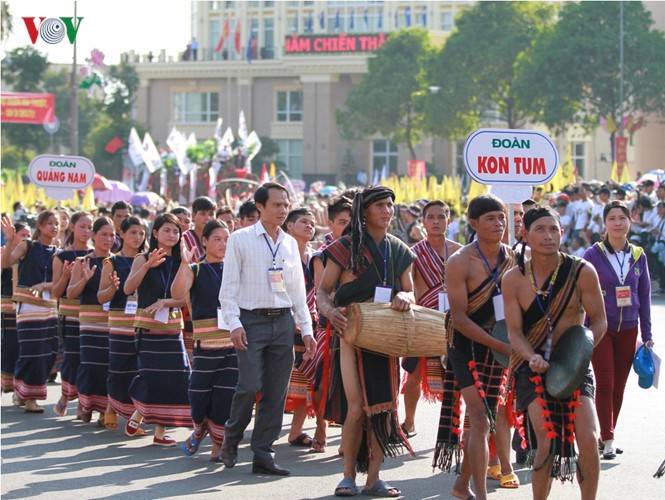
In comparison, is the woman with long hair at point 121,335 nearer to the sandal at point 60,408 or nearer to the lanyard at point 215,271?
the sandal at point 60,408

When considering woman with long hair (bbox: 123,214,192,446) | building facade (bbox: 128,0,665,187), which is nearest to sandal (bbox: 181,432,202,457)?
woman with long hair (bbox: 123,214,192,446)

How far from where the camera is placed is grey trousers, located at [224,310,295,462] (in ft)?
29.7

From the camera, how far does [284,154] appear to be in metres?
91.7

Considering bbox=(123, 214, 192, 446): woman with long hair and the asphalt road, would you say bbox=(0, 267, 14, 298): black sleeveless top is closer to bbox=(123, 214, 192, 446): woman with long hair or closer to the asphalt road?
the asphalt road

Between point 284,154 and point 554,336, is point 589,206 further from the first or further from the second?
point 284,154

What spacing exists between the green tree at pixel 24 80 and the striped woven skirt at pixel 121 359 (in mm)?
63148

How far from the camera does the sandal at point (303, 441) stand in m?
10.5

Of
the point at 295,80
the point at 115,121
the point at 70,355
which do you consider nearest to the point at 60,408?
the point at 70,355

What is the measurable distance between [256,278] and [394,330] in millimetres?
1299

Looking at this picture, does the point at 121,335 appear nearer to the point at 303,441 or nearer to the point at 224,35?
the point at 303,441

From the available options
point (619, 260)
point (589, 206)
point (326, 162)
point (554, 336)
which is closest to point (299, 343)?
point (619, 260)

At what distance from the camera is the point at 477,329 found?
298 inches

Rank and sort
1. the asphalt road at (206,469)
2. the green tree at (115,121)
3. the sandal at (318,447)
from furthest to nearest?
the green tree at (115,121) → the sandal at (318,447) → the asphalt road at (206,469)

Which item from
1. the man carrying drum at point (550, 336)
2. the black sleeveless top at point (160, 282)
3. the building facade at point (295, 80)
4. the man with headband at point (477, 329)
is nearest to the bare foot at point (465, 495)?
the man with headband at point (477, 329)
